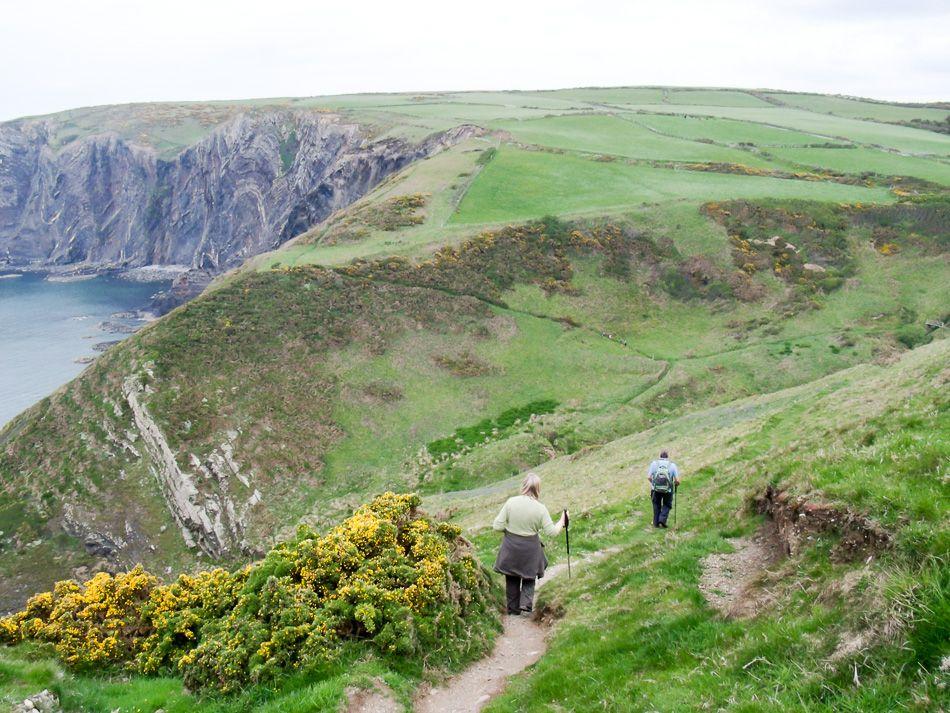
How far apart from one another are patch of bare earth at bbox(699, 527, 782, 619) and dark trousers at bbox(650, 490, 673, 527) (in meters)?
4.90

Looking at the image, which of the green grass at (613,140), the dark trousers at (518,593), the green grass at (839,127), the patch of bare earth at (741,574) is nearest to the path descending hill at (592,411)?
the patch of bare earth at (741,574)

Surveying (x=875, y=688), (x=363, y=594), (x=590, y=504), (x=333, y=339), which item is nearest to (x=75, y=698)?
(x=363, y=594)

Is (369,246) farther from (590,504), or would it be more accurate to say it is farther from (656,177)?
(590,504)

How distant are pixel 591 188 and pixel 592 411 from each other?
1799 inches

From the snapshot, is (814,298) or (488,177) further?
(488,177)

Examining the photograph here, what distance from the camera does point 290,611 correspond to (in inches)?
450

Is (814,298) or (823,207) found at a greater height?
(823,207)

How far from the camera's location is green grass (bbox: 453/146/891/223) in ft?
263

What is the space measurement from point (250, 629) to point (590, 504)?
15825 mm

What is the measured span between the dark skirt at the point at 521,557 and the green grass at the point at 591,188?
6796 centimetres

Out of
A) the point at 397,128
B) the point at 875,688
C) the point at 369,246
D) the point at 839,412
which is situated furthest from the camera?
the point at 397,128

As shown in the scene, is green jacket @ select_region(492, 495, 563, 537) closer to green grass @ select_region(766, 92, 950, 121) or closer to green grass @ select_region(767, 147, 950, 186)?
green grass @ select_region(767, 147, 950, 186)

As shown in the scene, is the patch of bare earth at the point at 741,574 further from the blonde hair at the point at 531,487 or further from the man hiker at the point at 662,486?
the man hiker at the point at 662,486

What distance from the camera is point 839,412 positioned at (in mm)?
23469
